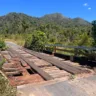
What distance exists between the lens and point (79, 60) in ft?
25.1

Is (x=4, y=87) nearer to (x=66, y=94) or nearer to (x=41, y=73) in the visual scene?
(x=66, y=94)

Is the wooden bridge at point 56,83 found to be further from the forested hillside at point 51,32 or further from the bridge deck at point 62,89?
the forested hillside at point 51,32

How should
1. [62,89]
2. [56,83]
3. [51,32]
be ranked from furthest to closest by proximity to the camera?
1. [51,32]
2. [56,83]
3. [62,89]

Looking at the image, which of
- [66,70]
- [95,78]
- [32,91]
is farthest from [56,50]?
[32,91]

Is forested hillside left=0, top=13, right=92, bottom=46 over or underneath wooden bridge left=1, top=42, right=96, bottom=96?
over

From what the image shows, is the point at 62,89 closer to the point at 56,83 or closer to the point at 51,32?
the point at 56,83

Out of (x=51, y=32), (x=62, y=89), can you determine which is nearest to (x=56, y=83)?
(x=62, y=89)

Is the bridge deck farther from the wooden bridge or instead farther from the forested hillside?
the forested hillside

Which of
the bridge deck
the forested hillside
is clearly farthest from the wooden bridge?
the forested hillside

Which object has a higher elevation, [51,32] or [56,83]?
[51,32]

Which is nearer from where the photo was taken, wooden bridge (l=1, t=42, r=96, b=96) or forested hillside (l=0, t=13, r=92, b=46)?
wooden bridge (l=1, t=42, r=96, b=96)

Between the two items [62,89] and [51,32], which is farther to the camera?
[51,32]

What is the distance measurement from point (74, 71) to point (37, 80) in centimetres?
144

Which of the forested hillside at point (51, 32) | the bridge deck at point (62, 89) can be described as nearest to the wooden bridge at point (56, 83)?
the bridge deck at point (62, 89)
